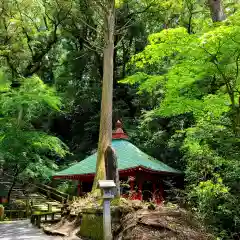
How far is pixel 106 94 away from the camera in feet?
43.8

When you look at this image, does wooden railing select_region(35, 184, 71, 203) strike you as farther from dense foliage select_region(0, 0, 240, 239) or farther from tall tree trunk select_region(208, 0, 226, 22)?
tall tree trunk select_region(208, 0, 226, 22)

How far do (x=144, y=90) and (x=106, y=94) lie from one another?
7848mm

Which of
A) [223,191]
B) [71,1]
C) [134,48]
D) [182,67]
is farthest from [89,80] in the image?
[223,191]

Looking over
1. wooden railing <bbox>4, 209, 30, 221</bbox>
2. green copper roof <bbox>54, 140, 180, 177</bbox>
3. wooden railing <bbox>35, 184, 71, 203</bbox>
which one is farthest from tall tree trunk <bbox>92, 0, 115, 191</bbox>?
wooden railing <bbox>35, 184, 71, 203</bbox>

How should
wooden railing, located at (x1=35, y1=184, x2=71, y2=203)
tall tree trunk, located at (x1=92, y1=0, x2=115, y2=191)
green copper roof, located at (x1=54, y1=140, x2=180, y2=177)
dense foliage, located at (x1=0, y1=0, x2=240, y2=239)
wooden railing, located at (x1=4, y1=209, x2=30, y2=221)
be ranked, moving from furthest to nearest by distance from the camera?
wooden railing, located at (x1=35, y1=184, x2=71, y2=203), wooden railing, located at (x1=4, y1=209, x2=30, y2=221), green copper roof, located at (x1=54, y1=140, x2=180, y2=177), tall tree trunk, located at (x1=92, y1=0, x2=115, y2=191), dense foliage, located at (x1=0, y1=0, x2=240, y2=239)

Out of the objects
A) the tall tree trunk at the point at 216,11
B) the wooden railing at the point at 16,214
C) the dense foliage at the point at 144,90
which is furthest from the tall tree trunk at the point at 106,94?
the wooden railing at the point at 16,214

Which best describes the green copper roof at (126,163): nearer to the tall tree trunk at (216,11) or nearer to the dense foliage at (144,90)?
the dense foliage at (144,90)

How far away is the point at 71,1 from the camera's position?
76.4 feet

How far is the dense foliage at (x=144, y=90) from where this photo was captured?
8.24 metres

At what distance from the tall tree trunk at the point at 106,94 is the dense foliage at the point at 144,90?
93cm

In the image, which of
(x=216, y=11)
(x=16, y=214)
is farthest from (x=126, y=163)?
(x=216, y=11)

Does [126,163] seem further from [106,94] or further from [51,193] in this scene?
[51,193]

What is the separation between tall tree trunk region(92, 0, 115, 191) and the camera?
12.4 m

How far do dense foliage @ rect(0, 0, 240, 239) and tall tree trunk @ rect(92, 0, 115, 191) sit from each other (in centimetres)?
93
